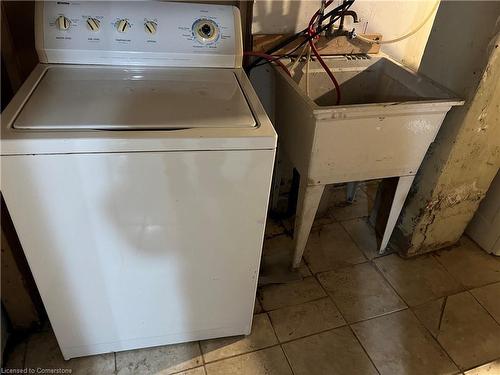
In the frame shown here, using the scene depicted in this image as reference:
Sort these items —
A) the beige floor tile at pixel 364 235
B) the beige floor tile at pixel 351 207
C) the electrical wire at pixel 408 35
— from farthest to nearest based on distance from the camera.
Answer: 1. the beige floor tile at pixel 351 207
2. the beige floor tile at pixel 364 235
3. the electrical wire at pixel 408 35

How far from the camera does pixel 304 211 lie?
4.89 ft

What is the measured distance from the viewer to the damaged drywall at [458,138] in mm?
1311

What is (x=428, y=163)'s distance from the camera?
1.58m

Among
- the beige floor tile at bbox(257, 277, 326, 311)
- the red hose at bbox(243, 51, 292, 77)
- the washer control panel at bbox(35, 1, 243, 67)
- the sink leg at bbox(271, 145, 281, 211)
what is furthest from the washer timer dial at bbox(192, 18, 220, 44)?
the beige floor tile at bbox(257, 277, 326, 311)

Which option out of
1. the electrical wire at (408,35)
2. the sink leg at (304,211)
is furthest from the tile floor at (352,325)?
the electrical wire at (408,35)

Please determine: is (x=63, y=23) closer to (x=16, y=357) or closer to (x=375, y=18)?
(x=16, y=357)

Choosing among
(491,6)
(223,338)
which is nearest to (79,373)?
(223,338)

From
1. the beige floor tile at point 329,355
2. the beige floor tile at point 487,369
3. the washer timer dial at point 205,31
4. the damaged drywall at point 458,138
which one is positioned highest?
the washer timer dial at point 205,31

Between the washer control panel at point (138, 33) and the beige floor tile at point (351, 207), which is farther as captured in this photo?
the beige floor tile at point (351, 207)

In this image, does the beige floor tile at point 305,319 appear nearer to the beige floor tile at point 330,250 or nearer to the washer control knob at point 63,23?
the beige floor tile at point 330,250

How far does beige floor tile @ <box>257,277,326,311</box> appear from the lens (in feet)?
5.06

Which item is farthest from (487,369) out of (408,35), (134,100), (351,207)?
(134,100)

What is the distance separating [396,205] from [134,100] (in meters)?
1.10

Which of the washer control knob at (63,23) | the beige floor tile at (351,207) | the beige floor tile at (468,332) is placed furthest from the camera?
the beige floor tile at (351,207)
